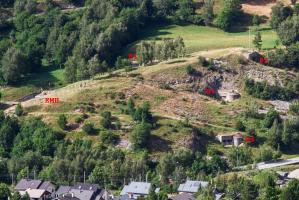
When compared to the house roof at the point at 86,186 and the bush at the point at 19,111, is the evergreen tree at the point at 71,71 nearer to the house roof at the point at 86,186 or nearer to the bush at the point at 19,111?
the bush at the point at 19,111

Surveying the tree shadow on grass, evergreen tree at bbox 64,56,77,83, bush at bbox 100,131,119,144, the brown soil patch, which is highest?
the brown soil patch

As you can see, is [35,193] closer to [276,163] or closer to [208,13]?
[276,163]

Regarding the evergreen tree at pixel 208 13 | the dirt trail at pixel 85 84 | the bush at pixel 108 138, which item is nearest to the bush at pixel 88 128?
the bush at pixel 108 138

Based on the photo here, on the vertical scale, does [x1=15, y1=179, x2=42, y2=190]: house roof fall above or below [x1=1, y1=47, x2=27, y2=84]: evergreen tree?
below

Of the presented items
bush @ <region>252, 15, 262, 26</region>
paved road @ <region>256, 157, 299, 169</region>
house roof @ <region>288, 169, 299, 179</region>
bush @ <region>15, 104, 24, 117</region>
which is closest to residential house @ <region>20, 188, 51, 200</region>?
bush @ <region>15, 104, 24, 117</region>

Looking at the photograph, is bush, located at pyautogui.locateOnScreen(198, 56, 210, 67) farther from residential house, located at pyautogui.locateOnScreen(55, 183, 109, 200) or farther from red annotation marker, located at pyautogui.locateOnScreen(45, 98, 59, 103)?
residential house, located at pyautogui.locateOnScreen(55, 183, 109, 200)

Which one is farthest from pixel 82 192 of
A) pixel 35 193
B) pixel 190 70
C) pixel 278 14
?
pixel 278 14

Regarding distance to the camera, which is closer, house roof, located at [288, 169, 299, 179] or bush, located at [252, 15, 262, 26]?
house roof, located at [288, 169, 299, 179]

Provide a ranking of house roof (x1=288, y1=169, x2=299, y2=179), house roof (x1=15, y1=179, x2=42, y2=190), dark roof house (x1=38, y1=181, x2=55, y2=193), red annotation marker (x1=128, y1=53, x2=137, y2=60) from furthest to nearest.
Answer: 1. red annotation marker (x1=128, y1=53, x2=137, y2=60)
2. house roof (x1=288, y1=169, x2=299, y2=179)
3. house roof (x1=15, y1=179, x2=42, y2=190)
4. dark roof house (x1=38, y1=181, x2=55, y2=193)
